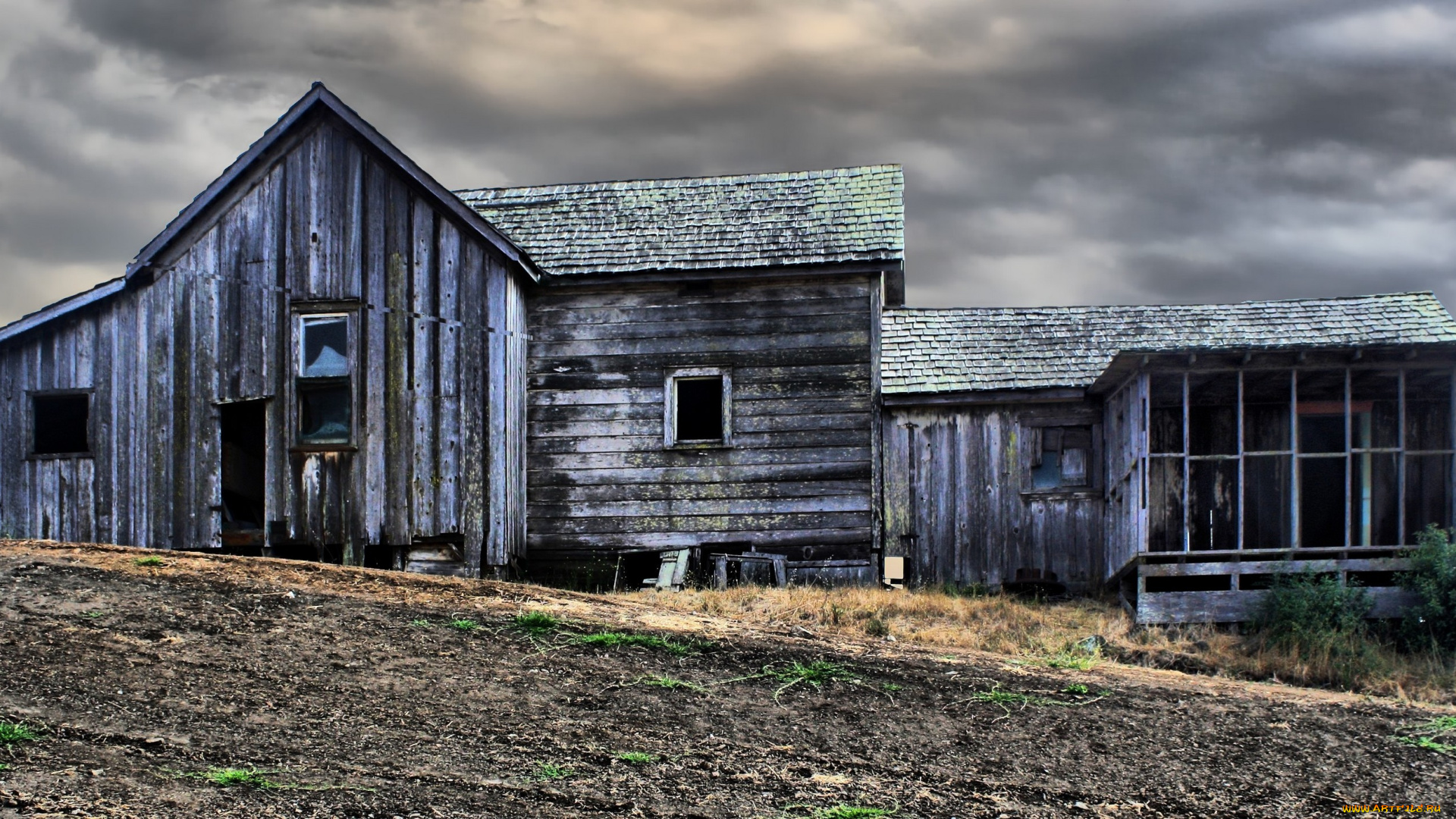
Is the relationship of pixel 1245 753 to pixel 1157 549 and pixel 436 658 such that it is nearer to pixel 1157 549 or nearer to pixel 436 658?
pixel 436 658

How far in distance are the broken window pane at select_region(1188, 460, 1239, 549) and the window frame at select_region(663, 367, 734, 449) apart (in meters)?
6.63

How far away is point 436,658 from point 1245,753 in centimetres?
660

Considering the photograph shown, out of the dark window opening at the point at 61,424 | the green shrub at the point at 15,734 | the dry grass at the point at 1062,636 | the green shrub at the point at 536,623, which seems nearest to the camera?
the green shrub at the point at 15,734

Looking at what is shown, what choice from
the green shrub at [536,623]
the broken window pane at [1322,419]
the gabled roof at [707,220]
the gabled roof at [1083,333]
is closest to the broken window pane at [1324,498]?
the broken window pane at [1322,419]

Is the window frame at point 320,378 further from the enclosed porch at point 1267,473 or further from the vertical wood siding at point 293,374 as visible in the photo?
the enclosed porch at point 1267,473

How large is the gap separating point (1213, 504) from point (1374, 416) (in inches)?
95.7

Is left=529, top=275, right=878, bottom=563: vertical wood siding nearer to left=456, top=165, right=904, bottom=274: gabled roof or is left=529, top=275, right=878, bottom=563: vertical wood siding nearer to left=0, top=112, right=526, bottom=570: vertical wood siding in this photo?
left=456, top=165, right=904, bottom=274: gabled roof

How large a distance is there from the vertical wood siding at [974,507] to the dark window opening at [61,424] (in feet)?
37.0

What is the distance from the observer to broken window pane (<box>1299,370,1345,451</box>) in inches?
659

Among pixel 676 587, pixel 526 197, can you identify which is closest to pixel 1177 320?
pixel 676 587

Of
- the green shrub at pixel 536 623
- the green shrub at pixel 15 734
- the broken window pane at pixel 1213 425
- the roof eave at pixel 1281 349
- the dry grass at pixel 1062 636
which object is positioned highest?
the roof eave at pixel 1281 349

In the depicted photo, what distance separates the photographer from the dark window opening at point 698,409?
1781 cm

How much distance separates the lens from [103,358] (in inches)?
664

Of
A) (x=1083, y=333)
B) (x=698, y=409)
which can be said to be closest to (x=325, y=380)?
(x=698, y=409)
